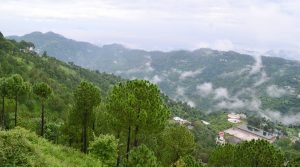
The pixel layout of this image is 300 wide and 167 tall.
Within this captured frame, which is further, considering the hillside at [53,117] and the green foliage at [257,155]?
the green foliage at [257,155]

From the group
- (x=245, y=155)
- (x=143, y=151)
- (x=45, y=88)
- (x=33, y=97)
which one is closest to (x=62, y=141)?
(x=45, y=88)

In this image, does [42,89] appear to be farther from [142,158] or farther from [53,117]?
[53,117]

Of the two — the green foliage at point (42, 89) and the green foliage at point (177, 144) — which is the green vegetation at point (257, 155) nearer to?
the green foliage at point (177, 144)

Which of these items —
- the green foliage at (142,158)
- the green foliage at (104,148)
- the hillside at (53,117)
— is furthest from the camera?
the hillside at (53,117)

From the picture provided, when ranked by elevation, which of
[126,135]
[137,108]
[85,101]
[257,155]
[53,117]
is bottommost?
[53,117]

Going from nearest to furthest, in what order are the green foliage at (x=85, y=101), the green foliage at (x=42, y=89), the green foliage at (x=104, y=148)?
the green foliage at (x=104, y=148) → the green foliage at (x=85, y=101) → the green foliage at (x=42, y=89)

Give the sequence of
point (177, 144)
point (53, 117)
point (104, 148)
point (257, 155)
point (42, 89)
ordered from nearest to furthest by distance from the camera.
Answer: point (104, 148) → point (257, 155) → point (177, 144) → point (42, 89) → point (53, 117)

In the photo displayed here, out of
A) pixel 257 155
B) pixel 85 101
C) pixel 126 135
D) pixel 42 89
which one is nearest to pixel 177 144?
pixel 126 135

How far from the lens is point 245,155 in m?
50.5

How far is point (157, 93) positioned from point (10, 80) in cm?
2365

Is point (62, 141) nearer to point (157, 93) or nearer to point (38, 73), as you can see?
point (157, 93)

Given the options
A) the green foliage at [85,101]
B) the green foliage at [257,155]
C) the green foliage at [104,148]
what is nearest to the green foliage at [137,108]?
the green foliage at [104,148]

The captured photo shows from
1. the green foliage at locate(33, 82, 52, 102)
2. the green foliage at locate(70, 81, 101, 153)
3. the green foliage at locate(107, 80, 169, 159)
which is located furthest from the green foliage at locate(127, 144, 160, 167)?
Result: the green foliage at locate(33, 82, 52, 102)

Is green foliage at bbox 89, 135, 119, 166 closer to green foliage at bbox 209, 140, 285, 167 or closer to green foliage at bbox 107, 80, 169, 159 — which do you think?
green foliage at bbox 107, 80, 169, 159
